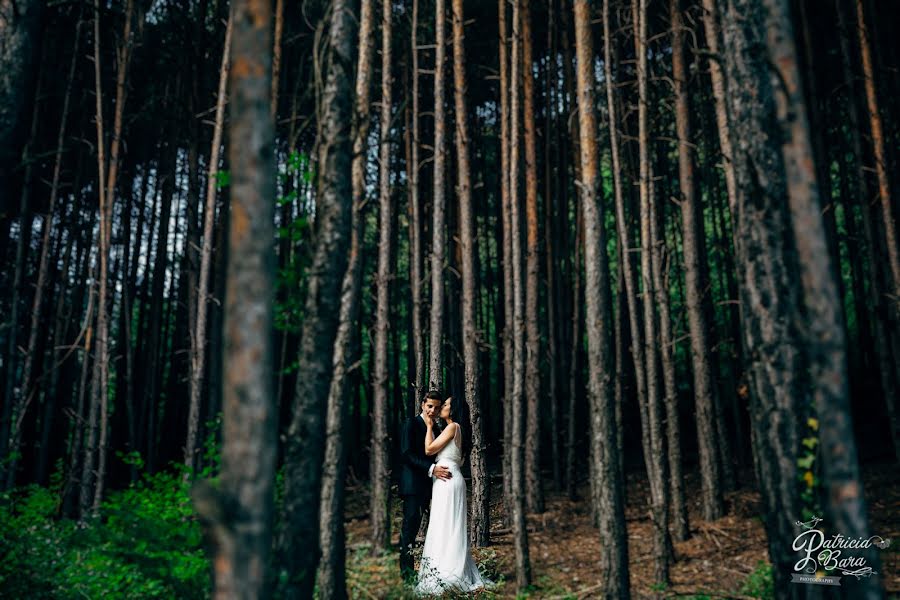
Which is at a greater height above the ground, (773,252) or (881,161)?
(881,161)

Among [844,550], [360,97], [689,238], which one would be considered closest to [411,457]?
[360,97]

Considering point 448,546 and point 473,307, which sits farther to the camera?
point 473,307

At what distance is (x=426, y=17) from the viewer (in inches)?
527

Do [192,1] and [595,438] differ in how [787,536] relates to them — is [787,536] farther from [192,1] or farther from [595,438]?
[192,1]

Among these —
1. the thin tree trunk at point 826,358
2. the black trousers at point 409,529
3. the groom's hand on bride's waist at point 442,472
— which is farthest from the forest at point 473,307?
the groom's hand on bride's waist at point 442,472

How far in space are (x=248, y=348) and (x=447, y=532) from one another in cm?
426

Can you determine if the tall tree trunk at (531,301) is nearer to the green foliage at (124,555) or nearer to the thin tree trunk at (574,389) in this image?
the thin tree trunk at (574,389)

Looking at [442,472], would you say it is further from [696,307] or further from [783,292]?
[696,307]

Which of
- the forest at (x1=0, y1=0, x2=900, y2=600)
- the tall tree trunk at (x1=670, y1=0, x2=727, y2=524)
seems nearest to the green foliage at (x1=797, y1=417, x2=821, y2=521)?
the forest at (x1=0, y1=0, x2=900, y2=600)

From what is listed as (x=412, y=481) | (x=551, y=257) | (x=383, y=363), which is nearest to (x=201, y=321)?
(x=383, y=363)

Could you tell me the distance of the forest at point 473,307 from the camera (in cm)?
386

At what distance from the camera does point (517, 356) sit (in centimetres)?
786

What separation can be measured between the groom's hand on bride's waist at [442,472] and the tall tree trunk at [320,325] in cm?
286

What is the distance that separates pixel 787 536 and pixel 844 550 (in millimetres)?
416
